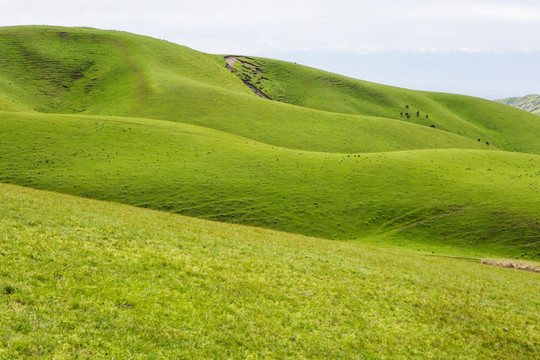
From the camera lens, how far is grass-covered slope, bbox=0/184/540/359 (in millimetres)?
14188

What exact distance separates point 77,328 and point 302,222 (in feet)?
140

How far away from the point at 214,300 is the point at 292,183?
4739 cm

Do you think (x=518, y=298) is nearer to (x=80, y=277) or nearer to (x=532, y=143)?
(x=80, y=277)

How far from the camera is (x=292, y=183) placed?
2564 inches

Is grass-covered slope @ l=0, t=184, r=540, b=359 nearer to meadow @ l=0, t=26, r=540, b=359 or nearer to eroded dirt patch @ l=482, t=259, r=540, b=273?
meadow @ l=0, t=26, r=540, b=359

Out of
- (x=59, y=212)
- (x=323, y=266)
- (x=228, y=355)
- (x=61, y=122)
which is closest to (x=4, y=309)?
(x=228, y=355)

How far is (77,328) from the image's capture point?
13688mm

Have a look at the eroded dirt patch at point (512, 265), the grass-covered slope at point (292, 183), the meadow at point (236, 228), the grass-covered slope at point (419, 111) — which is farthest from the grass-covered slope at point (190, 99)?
the eroded dirt patch at point (512, 265)

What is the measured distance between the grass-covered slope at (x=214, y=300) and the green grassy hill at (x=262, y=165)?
2515cm

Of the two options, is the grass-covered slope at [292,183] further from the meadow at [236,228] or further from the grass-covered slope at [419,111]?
the grass-covered slope at [419,111]

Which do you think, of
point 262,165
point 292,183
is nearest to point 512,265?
point 292,183

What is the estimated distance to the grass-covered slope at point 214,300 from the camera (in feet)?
46.5

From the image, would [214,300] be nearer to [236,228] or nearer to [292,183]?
[236,228]

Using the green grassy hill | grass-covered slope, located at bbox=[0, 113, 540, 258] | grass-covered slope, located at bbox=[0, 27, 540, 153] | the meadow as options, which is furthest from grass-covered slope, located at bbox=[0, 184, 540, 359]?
grass-covered slope, located at bbox=[0, 27, 540, 153]
